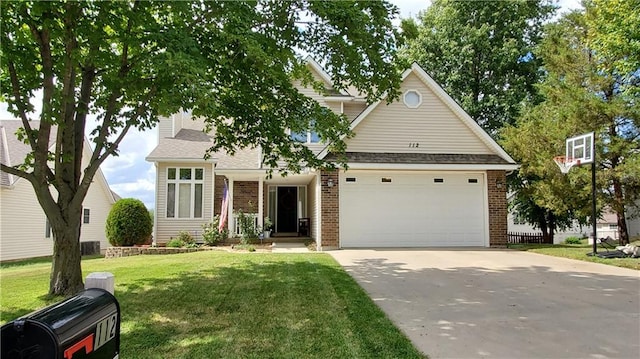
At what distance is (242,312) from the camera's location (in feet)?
18.3

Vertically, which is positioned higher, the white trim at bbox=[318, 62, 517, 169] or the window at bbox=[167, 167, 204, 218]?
the white trim at bbox=[318, 62, 517, 169]

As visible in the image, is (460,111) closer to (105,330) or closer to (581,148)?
(581,148)

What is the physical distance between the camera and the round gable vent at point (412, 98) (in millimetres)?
14266

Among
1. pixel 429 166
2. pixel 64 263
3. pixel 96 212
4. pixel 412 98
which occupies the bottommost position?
pixel 64 263

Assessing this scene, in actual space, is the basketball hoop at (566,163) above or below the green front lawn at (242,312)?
above

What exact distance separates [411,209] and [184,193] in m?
9.60

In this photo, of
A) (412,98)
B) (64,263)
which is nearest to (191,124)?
(412,98)

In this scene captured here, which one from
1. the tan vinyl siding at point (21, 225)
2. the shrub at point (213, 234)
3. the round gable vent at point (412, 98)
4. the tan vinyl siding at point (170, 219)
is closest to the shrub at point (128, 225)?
the tan vinyl siding at point (170, 219)

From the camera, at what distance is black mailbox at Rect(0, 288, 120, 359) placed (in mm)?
1850

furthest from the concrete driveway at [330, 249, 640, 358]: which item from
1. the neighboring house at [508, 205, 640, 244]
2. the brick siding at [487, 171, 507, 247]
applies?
the neighboring house at [508, 205, 640, 244]

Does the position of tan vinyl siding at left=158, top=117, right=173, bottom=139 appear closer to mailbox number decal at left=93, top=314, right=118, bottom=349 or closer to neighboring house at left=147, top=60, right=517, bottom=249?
neighboring house at left=147, top=60, right=517, bottom=249

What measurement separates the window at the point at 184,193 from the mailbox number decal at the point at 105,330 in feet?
50.8

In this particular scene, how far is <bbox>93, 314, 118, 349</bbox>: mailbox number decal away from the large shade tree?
3424mm

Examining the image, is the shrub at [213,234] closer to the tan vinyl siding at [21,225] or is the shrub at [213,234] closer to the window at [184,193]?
the window at [184,193]
